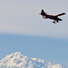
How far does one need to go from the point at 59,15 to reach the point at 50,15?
2.02 m

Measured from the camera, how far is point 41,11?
238ft

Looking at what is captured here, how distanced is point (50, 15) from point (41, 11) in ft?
9.05

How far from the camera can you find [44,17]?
7031 centimetres

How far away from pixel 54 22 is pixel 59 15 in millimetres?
1962

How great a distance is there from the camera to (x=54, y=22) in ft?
234

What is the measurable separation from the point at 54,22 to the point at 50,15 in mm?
1851

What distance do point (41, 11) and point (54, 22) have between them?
13.4 ft

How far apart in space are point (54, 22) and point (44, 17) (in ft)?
8.94

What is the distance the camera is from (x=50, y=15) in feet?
233
